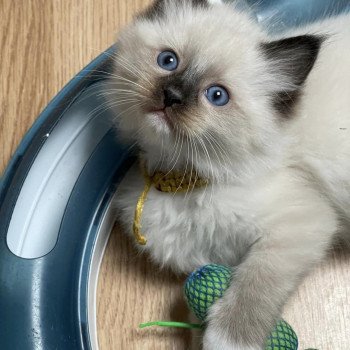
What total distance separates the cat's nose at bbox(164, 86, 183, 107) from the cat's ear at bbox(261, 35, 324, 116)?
0.19m

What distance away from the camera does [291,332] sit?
3.24 feet

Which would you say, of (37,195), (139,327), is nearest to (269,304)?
(139,327)

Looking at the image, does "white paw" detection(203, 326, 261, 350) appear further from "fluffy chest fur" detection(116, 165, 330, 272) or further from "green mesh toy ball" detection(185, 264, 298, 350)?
"fluffy chest fur" detection(116, 165, 330, 272)

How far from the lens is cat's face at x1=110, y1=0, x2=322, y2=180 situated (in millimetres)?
852

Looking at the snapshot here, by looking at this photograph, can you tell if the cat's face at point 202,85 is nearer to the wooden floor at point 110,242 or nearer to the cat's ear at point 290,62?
the cat's ear at point 290,62

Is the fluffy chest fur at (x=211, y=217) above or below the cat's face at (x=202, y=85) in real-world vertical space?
below

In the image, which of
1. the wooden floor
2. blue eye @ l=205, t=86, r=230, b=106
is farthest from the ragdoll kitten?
the wooden floor

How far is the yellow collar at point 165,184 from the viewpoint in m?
0.98

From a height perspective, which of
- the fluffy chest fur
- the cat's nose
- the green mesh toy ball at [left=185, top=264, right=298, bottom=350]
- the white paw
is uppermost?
the cat's nose

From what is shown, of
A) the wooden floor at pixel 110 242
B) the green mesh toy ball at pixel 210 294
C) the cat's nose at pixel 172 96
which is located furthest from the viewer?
the wooden floor at pixel 110 242

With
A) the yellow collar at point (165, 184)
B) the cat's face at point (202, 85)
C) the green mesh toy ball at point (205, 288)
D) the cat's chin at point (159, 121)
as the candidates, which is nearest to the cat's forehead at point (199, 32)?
the cat's face at point (202, 85)

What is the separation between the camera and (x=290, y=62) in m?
0.91

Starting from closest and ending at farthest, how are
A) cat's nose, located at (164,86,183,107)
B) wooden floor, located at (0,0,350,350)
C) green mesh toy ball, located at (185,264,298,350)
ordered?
cat's nose, located at (164,86,183,107)
green mesh toy ball, located at (185,264,298,350)
wooden floor, located at (0,0,350,350)

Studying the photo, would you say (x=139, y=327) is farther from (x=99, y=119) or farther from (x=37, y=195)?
(x=99, y=119)
